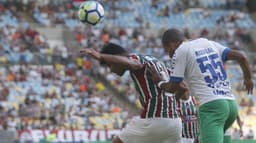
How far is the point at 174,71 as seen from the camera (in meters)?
9.21

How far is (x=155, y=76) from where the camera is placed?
33.0 feet

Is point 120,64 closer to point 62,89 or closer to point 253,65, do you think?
point 62,89

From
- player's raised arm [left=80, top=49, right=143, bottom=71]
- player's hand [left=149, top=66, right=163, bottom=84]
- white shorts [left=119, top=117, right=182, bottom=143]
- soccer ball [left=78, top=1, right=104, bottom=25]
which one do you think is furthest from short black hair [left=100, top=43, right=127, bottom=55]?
soccer ball [left=78, top=1, right=104, bottom=25]

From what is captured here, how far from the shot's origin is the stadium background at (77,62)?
25.7m

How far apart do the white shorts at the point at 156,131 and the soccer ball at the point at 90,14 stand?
14.0 feet

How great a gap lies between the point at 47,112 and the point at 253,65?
10.8 metres

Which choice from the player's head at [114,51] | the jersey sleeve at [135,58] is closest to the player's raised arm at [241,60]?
the jersey sleeve at [135,58]

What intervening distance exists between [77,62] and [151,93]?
19.8 metres

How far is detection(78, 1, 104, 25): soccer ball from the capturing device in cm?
1430

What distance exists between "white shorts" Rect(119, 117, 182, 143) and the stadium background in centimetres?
1104

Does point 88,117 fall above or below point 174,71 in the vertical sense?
below

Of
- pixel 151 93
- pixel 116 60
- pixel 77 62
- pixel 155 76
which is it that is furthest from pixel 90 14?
pixel 77 62

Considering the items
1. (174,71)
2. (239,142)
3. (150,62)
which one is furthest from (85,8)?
(239,142)

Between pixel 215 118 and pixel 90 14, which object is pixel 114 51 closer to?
pixel 215 118
